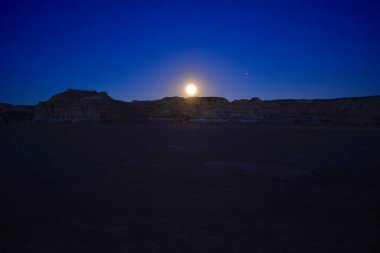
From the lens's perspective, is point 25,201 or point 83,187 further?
point 83,187

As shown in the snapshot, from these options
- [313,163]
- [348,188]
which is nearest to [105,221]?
[348,188]

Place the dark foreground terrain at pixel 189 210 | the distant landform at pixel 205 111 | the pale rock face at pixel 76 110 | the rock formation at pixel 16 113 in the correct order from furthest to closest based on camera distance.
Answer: the rock formation at pixel 16 113
the pale rock face at pixel 76 110
the distant landform at pixel 205 111
the dark foreground terrain at pixel 189 210

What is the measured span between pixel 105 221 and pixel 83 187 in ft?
7.80

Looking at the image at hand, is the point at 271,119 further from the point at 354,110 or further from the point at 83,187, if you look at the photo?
the point at 83,187

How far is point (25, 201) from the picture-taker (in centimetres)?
504

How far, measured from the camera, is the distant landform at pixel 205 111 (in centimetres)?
6359

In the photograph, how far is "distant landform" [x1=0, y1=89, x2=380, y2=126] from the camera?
63.6 metres

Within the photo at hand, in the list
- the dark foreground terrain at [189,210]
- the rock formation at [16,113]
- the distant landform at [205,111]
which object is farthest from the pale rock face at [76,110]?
the dark foreground terrain at [189,210]

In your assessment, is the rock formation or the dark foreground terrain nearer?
the dark foreground terrain

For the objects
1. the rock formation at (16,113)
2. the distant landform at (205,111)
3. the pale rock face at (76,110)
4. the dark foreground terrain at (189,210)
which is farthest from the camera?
the rock formation at (16,113)

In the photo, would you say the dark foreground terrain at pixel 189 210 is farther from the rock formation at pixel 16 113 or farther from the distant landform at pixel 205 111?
the rock formation at pixel 16 113

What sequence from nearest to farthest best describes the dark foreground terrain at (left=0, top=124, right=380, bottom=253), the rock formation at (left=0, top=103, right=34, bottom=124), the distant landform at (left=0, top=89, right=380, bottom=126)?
the dark foreground terrain at (left=0, top=124, right=380, bottom=253) → the distant landform at (left=0, top=89, right=380, bottom=126) → the rock formation at (left=0, top=103, right=34, bottom=124)

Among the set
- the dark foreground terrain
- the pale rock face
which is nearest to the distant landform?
the pale rock face

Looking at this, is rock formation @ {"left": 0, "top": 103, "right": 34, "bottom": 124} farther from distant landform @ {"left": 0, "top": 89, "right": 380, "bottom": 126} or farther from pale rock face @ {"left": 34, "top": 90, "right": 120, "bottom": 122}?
pale rock face @ {"left": 34, "top": 90, "right": 120, "bottom": 122}
